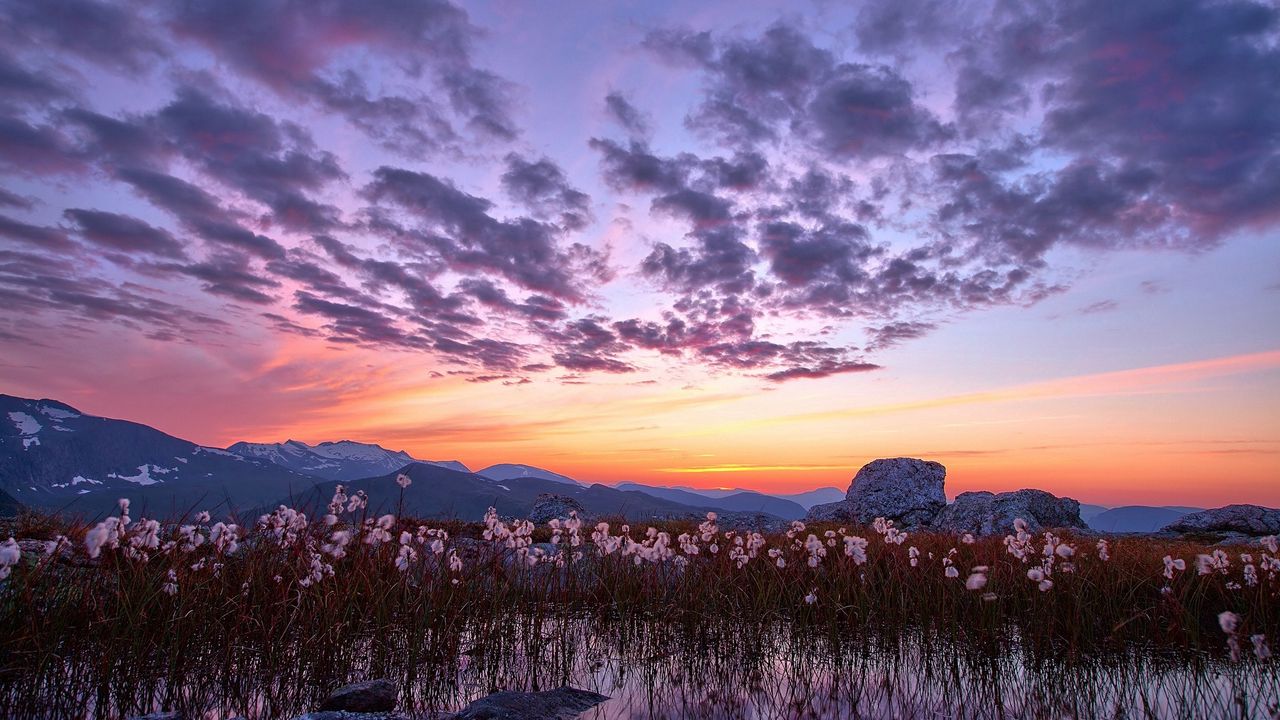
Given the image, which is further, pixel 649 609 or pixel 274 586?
pixel 649 609

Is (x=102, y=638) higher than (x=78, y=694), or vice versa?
(x=102, y=638)

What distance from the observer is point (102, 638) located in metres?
6.36

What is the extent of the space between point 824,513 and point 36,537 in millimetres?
26885

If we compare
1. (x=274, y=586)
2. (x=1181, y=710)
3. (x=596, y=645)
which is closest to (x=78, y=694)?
(x=274, y=586)

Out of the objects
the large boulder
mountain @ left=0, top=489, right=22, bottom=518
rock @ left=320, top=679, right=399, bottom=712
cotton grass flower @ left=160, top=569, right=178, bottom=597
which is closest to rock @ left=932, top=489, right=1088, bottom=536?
the large boulder

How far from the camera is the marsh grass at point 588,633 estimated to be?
625 cm

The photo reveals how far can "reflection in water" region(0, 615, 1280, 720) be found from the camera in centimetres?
610

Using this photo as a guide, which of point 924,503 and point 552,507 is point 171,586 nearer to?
point 552,507

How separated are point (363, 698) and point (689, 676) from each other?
11.1 ft

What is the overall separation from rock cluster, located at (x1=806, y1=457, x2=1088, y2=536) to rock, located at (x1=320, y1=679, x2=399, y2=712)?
75.0 ft

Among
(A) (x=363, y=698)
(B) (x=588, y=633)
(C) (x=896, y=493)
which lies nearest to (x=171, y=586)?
(A) (x=363, y=698)

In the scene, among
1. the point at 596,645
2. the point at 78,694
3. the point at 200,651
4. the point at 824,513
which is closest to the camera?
the point at 78,694

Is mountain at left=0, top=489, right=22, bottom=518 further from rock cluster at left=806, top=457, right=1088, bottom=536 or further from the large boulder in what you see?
the large boulder

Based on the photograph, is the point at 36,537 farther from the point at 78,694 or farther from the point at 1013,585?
the point at 1013,585
